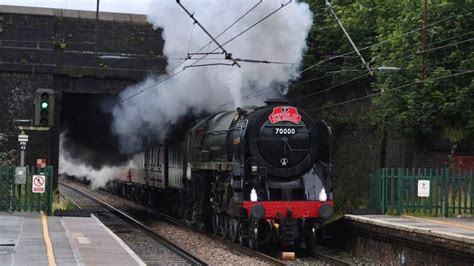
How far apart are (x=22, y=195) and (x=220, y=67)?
20.7ft

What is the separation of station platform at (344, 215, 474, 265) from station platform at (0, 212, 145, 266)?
473 centimetres

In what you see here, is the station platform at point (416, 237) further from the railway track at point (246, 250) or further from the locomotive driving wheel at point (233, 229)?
the locomotive driving wheel at point (233, 229)

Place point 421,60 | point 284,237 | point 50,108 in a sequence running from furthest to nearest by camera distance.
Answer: point 421,60 < point 50,108 < point 284,237

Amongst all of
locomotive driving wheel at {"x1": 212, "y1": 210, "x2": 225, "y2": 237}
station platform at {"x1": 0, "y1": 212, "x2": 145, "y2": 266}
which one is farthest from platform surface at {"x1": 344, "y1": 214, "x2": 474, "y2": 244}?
station platform at {"x1": 0, "y1": 212, "x2": 145, "y2": 266}

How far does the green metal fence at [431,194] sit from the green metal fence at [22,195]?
804 cm

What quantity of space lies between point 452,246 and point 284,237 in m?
3.95

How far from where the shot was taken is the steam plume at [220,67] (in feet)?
65.6

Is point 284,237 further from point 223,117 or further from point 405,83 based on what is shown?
point 405,83

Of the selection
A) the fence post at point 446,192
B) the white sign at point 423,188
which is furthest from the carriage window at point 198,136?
the fence post at point 446,192

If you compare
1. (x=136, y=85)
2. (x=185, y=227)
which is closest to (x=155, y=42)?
(x=136, y=85)

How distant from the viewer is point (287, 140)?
15.0 metres

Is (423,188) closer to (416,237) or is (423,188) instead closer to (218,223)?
(416,237)

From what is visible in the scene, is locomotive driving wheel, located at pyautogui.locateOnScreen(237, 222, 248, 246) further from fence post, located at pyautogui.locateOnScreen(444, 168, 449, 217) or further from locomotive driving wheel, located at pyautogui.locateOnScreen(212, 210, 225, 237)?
fence post, located at pyautogui.locateOnScreen(444, 168, 449, 217)

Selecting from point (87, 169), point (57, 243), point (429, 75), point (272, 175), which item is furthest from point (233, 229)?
point (87, 169)
